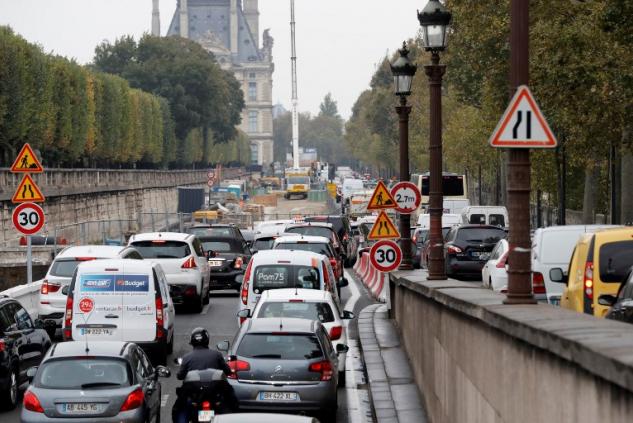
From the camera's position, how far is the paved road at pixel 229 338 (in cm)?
1850

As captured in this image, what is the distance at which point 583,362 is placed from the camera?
7.58 m

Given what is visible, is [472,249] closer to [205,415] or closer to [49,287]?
[49,287]

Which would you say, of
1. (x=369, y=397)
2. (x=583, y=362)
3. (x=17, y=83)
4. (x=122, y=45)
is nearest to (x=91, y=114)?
(x=17, y=83)

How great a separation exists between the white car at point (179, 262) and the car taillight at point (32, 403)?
54.3ft

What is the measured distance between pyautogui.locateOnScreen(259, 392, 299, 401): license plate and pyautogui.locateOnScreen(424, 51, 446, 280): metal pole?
595 centimetres

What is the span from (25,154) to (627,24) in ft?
40.3

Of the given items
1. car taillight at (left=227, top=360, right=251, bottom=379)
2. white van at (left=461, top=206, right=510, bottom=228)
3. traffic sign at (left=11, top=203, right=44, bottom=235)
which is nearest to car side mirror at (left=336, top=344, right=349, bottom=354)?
car taillight at (left=227, top=360, right=251, bottom=379)

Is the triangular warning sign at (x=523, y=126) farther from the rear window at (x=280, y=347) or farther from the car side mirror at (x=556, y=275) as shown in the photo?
the car side mirror at (x=556, y=275)

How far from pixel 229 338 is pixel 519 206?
49.1 feet

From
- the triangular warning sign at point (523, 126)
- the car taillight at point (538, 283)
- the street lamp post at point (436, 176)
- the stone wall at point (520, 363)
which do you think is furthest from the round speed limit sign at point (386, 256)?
the triangular warning sign at point (523, 126)

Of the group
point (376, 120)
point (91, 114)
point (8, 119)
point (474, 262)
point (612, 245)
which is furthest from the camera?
point (376, 120)

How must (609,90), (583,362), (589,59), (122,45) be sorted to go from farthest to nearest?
(122,45), (589,59), (609,90), (583,362)

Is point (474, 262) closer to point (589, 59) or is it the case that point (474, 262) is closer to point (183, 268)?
point (589, 59)

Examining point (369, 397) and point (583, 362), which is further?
point (369, 397)
